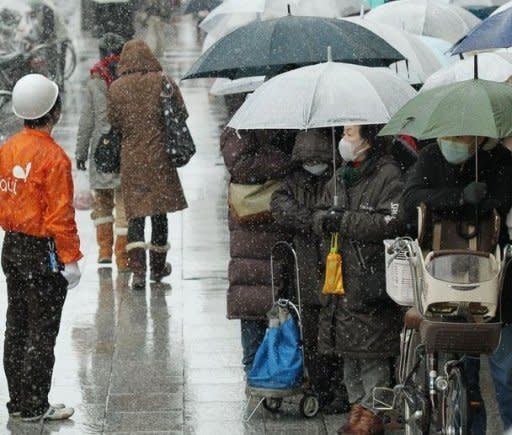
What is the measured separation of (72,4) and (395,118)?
3049 centimetres

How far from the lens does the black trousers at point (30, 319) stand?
873 cm

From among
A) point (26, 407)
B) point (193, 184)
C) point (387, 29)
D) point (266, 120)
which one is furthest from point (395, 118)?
point (193, 184)

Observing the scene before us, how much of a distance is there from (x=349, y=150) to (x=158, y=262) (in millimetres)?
4523

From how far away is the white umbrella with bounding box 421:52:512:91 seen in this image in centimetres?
935

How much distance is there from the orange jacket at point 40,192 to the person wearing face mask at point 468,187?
77.3 inches

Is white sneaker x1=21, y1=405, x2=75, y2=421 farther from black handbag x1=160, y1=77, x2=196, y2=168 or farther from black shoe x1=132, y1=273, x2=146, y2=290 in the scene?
black handbag x1=160, y1=77, x2=196, y2=168

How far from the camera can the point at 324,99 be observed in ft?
28.2

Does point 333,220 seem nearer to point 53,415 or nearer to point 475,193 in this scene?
point 475,193

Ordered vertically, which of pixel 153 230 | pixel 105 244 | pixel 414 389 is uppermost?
pixel 414 389

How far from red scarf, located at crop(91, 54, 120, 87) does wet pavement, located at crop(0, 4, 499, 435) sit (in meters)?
1.56

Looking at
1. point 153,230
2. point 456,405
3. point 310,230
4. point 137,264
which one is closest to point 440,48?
point 153,230

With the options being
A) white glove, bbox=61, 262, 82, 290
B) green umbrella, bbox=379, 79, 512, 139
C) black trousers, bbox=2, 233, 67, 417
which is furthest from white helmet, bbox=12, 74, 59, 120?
green umbrella, bbox=379, 79, 512, 139

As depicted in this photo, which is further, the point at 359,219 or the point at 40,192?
the point at 40,192

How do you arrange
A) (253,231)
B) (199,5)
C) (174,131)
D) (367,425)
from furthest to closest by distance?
(199,5)
(174,131)
(253,231)
(367,425)
